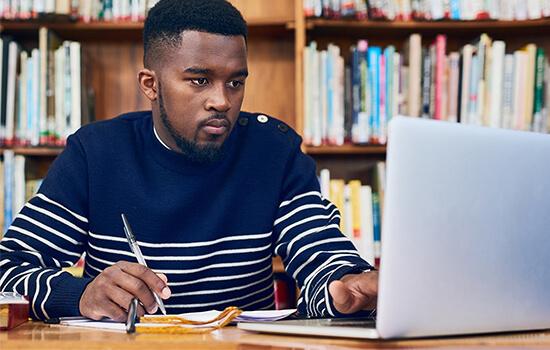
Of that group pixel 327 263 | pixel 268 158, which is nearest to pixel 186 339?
pixel 327 263

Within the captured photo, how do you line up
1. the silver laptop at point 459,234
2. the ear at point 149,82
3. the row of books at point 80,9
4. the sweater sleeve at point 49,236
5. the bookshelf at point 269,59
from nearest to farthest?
the silver laptop at point 459,234 < the sweater sleeve at point 49,236 < the ear at point 149,82 < the row of books at point 80,9 < the bookshelf at point 269,59

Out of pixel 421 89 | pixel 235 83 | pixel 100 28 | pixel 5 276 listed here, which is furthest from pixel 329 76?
pixel 5 276

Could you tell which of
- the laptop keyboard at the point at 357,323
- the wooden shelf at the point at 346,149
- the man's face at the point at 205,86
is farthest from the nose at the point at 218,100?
the wooden shelf at the point at 346,149

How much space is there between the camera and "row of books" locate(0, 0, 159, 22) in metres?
2.32

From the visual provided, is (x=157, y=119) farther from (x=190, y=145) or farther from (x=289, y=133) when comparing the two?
(x=289, y=133)

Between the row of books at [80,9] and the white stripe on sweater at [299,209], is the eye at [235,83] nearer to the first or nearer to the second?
the white stripe on sweater at [299,209]

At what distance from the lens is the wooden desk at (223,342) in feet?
2.69

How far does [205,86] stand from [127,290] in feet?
1.57

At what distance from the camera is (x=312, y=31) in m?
2.52

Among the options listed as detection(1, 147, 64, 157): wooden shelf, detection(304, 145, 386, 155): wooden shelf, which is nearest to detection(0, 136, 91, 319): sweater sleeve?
detection(1, 147, 64, 157): wooden shelf

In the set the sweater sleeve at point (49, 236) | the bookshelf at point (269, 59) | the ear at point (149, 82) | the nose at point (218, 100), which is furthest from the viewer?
the bookshelf at point (269, 59)

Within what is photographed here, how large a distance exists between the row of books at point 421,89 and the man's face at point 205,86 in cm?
94

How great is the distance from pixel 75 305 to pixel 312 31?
5.21 ft

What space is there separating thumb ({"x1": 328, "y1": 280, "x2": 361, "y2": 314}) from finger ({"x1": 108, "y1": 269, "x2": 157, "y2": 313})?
255mm
